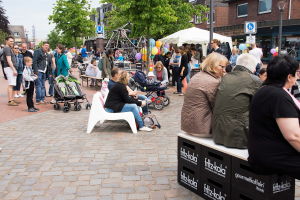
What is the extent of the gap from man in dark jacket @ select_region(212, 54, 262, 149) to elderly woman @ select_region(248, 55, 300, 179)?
399 millimetres

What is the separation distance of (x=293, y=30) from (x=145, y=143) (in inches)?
1029

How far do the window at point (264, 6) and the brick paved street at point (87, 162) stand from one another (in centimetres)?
2766

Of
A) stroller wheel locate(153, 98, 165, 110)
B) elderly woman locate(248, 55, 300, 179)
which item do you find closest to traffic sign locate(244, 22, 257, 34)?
stroller wheel locate(153, 98, 165, 110)

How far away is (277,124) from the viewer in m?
2.59

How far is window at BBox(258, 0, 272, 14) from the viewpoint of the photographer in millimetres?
30016

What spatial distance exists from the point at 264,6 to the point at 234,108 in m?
31.4

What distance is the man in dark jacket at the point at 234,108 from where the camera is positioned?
317 centimetres

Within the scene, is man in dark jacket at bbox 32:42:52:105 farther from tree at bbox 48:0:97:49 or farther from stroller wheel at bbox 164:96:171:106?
tree at bbox 48:0:97:49

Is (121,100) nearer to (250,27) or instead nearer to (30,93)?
(30,93)

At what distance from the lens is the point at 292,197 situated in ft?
9.78

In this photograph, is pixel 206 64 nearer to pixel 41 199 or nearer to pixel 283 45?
pixel 41 199

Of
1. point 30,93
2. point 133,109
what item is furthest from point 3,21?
point 133,109

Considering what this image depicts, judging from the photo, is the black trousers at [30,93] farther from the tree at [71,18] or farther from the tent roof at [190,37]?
the tree at [71,18]

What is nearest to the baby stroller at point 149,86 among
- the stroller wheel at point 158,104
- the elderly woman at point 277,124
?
the stroller wheel at point 158,104
